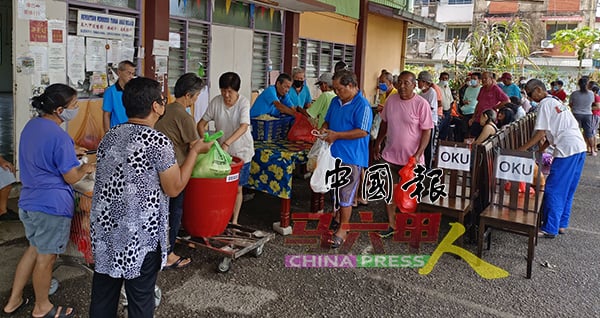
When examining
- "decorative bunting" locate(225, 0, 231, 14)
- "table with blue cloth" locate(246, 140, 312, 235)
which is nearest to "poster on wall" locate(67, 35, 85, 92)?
"table with blue cloth" locate(246, 140, 312, 235)

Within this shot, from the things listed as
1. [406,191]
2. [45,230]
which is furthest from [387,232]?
[45,230]

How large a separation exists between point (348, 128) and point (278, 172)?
862 mm

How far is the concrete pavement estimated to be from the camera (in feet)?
11.6

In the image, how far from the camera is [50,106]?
292 cm

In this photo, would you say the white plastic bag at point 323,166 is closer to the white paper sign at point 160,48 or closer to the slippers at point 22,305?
the slippers at point 22,305

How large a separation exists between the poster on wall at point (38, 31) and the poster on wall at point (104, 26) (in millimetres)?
418

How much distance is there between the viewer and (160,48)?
6754 mm

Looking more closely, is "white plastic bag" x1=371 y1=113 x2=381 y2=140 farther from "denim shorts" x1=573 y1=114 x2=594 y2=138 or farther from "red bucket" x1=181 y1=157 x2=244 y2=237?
"denim shorts" x1=573 y1=114 x2=594 y2=138

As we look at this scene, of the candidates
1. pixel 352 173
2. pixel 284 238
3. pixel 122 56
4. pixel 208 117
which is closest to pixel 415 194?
pixel 352 173

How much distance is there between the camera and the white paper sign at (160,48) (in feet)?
21.8

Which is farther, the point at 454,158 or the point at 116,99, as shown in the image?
the point at 116,99

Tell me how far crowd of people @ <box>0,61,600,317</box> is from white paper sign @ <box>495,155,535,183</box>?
764 millimetres

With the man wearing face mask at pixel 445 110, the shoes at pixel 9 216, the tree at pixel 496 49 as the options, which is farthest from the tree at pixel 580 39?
the shoes at pixel 9 216

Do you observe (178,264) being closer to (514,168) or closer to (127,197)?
(127,197)
